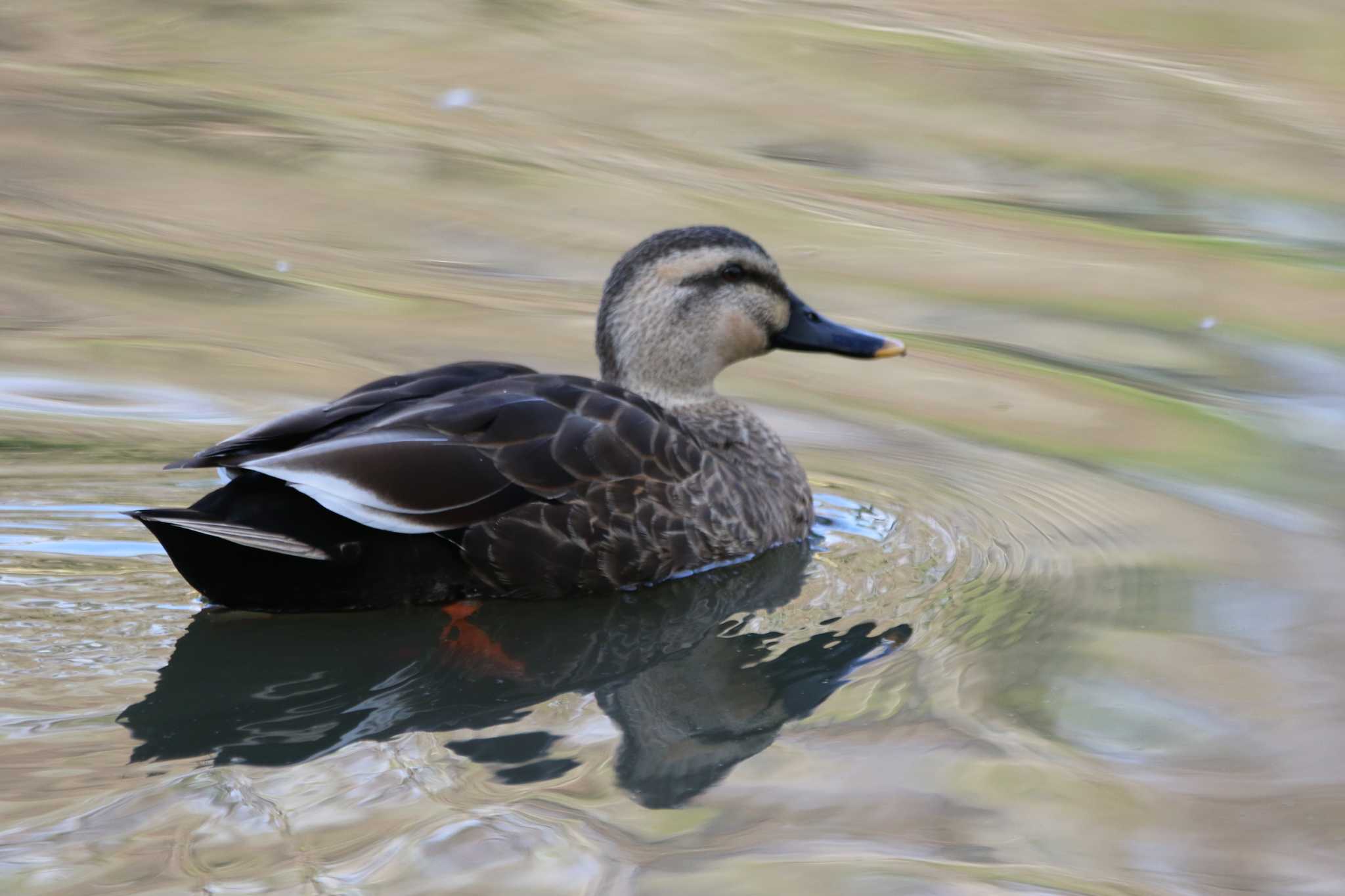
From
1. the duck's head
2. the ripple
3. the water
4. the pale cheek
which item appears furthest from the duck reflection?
the ripple

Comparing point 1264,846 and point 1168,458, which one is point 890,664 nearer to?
point 1264,846

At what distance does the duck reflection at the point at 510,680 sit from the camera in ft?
14.2

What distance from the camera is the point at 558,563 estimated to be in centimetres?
529

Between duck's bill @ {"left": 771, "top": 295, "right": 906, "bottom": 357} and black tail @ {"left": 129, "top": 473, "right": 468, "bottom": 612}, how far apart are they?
1.71 meters

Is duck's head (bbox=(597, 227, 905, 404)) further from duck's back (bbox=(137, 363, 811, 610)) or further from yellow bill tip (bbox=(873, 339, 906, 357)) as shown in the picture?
duck's back (bbox=(137, 363, 811, 610))

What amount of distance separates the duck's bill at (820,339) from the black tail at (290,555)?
171cm

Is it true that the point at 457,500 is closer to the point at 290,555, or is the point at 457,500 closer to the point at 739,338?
the point at 290,555

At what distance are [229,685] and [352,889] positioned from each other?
1.21m

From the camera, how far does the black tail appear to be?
4.79 metres

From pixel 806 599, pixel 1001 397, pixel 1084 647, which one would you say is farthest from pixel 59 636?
pixel 1001 397

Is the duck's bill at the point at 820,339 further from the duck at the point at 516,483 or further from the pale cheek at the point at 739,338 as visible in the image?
the duck at the point at 516,483

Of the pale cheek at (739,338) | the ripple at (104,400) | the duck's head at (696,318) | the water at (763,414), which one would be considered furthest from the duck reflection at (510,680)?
the ripple at (104,400)

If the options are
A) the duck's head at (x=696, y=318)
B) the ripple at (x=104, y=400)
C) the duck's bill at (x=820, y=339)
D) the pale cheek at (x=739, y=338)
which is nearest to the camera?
the duck's head at (x=696, y=318)

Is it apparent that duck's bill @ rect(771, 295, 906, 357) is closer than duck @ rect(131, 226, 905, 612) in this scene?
No
